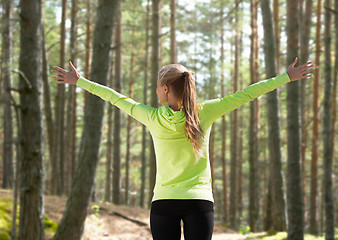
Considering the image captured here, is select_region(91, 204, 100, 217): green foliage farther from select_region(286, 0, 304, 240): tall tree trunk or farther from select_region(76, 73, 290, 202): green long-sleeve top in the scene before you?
select_region(76, 73, 290, 202): green long-sleeve top

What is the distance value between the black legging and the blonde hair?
40 centimetres

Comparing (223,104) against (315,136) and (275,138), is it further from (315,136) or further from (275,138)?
(315,136)

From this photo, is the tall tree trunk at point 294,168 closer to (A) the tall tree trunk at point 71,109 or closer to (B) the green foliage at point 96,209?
(B) the green foliage at point 96,209

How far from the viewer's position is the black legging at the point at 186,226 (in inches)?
97.9

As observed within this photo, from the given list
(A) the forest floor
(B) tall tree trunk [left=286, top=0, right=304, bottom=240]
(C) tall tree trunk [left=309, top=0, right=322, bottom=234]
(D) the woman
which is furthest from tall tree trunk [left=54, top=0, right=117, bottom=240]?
(C) tall tree trunk [left=309, top=0, right=322, bottom=234]

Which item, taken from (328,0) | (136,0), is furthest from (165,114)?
(328,0)

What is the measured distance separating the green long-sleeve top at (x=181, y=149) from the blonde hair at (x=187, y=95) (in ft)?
0.20

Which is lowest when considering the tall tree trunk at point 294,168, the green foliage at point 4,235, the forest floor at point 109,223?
the forest floor at point 109,223

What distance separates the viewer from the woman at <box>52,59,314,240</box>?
8.30ft

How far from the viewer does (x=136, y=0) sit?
14820mm

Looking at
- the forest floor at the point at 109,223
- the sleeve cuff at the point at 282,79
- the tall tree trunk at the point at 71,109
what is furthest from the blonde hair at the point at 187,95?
the tall tree trunk at the point at 71,109

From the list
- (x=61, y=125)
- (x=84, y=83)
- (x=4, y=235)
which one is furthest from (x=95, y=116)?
(x=61, y=125)

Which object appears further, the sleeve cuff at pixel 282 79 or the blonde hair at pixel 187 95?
the sleeve cuff at pixel 282 79

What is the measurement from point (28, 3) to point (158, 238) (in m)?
6.29
